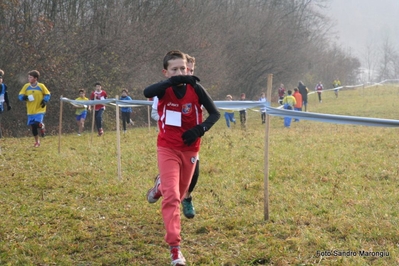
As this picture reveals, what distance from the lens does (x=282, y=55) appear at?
44094 mm

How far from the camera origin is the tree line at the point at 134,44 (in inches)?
799

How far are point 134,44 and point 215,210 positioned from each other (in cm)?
2063

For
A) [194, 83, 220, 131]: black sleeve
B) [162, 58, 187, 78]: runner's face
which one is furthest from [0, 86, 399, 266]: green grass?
[162, 58, 187, 78]: runner's face

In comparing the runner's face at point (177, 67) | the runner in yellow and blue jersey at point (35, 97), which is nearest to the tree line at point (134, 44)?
the runner in yellow and blue jersey at point (35, 97)

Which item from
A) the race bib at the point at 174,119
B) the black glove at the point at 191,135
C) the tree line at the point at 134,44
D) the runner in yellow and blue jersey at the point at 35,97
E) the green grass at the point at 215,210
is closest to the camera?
the black glove at the point at 191,135

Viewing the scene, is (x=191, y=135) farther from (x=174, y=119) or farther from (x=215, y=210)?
(x=215, y=210)

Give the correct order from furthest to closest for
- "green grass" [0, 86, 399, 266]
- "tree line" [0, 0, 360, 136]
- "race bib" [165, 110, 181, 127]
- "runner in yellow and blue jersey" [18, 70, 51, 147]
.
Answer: "tree line" [0, 0, 360, 136]
"runner in yellow and blue jersey" [18, 70, 51, 147]
"green grass" [0, 86, 399, 266]
"race bib" [165, 110, 181, 127]

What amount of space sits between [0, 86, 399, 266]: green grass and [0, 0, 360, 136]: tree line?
10.2 m

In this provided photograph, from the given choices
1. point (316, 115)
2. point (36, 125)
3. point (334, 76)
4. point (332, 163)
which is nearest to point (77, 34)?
point (36, 125)

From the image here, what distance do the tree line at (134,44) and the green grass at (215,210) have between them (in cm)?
1023

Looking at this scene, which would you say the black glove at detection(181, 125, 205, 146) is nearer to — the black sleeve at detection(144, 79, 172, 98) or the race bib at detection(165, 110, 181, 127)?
the race bib at detection(165, 110, 181, 127)

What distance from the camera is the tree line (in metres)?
20.3

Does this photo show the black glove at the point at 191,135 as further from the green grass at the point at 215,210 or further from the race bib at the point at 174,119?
the green grass at the point at 215,210

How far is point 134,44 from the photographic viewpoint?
25844 mm
